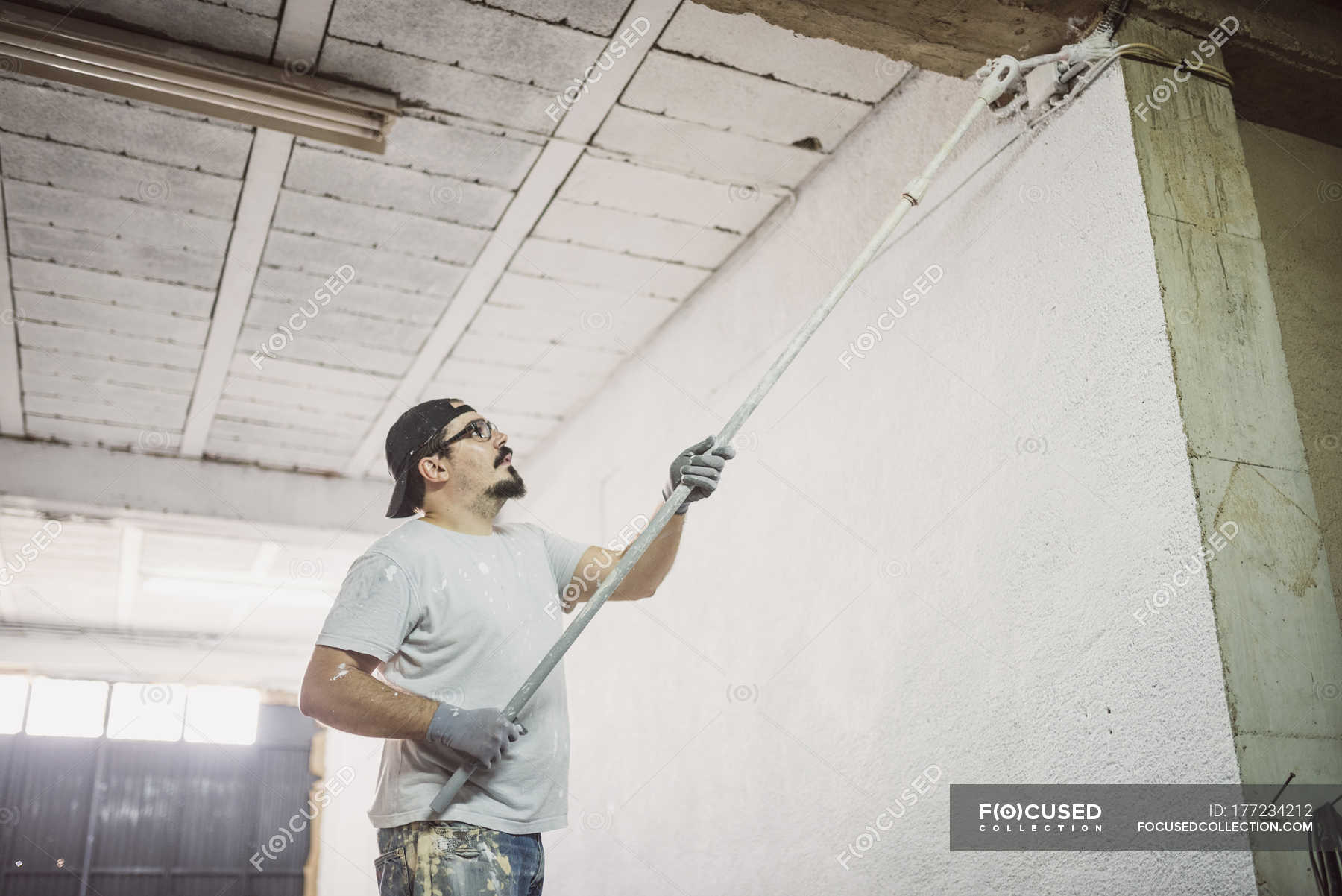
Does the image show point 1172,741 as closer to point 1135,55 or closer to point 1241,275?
point 1241,275

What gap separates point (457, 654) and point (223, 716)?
10.4m

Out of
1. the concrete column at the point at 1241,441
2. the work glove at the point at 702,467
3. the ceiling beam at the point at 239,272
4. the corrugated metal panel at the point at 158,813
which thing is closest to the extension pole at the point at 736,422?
the work glove at the point at 702,467

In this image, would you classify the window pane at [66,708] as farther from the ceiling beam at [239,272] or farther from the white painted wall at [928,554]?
the white painted wall at [928,554]

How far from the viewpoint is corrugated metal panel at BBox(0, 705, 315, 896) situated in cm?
983

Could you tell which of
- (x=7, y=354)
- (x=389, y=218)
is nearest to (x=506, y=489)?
(x=389, y=218)

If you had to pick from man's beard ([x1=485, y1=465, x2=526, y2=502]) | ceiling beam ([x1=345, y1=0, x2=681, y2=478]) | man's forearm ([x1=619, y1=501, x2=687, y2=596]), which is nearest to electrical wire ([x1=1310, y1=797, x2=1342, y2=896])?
man's forearm ([x1=619, y1=501, x2=687, y2=596])

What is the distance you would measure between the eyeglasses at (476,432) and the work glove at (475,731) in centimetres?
68

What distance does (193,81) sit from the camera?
8.95 feet

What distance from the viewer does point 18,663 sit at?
818cm

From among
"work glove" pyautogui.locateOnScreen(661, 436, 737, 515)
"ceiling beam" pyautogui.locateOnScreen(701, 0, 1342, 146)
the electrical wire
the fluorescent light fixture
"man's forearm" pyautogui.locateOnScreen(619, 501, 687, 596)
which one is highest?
the fluorescent light fixture

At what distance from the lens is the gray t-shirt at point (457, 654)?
74.2 inches

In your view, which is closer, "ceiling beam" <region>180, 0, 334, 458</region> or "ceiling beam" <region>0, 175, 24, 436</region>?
"ceiling beam" <region>180, 0, 334, 458</region>

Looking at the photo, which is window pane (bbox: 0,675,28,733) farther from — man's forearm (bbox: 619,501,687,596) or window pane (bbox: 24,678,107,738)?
man's forearm (bbox: 619,501,687,596)

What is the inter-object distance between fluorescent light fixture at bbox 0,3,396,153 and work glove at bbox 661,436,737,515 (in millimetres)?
1494
